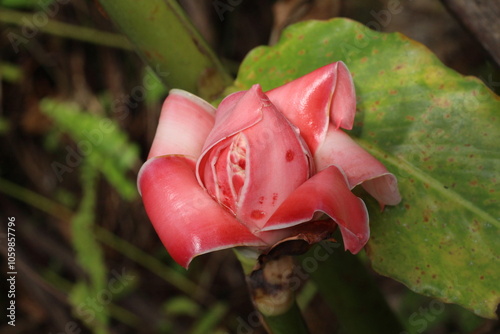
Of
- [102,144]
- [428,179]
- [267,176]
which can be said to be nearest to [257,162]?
[267,176]

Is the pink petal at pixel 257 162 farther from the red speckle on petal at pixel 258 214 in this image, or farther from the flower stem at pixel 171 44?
the flower stem at pixel 171 44

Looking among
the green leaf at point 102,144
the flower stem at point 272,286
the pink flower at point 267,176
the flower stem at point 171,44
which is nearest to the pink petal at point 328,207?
the pink flower at point 267,176

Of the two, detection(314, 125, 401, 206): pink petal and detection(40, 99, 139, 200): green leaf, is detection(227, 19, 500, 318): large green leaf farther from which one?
detection(40, 99, 139, 200): green leaf

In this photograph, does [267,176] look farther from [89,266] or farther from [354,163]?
[89,266]

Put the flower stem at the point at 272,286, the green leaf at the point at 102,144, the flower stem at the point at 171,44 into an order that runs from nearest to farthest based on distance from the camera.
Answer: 1. the flower stem at the point at 272,286
2. the flower stem at the point at 171,44
3. the green leaf at the point at 102,144

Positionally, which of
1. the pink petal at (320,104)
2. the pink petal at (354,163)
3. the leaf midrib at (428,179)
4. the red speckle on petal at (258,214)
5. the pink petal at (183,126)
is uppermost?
the pink petal at (183,126)

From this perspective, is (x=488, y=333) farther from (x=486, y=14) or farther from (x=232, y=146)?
(x=232, y=146)

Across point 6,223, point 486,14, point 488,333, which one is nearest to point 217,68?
point 486,14
